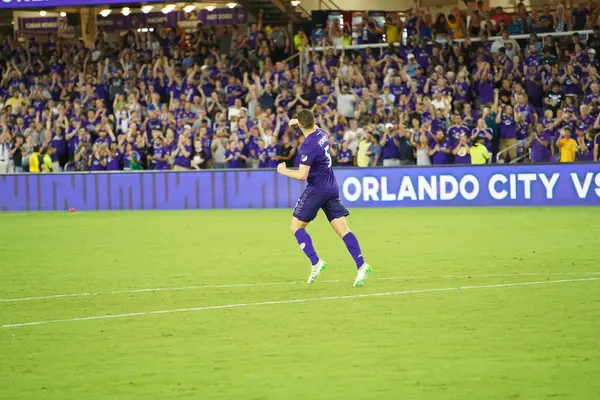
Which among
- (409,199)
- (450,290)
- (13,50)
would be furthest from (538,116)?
(13,50)

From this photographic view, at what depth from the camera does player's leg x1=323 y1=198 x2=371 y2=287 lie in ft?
39.5

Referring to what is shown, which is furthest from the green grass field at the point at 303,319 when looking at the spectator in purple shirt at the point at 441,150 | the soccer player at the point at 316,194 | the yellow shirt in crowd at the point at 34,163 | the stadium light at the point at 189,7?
the stadium light at the point at 189,7

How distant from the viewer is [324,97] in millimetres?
29625

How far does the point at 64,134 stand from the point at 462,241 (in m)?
18.8

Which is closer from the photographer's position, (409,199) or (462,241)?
(462,241)

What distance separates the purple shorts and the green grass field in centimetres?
83

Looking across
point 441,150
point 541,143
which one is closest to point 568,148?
point 541,143

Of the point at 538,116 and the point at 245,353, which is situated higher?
the point at 538,116

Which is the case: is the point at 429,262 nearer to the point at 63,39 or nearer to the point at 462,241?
the point at 462,241

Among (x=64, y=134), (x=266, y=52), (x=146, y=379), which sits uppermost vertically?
(x=266, y=52)

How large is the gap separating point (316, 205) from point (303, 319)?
259 centimetres

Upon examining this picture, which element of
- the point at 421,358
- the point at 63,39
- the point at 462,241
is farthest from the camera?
the point at 63,39

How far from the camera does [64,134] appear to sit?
3309 centimetres

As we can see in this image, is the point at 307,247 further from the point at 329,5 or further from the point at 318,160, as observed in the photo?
the point at 329,5
